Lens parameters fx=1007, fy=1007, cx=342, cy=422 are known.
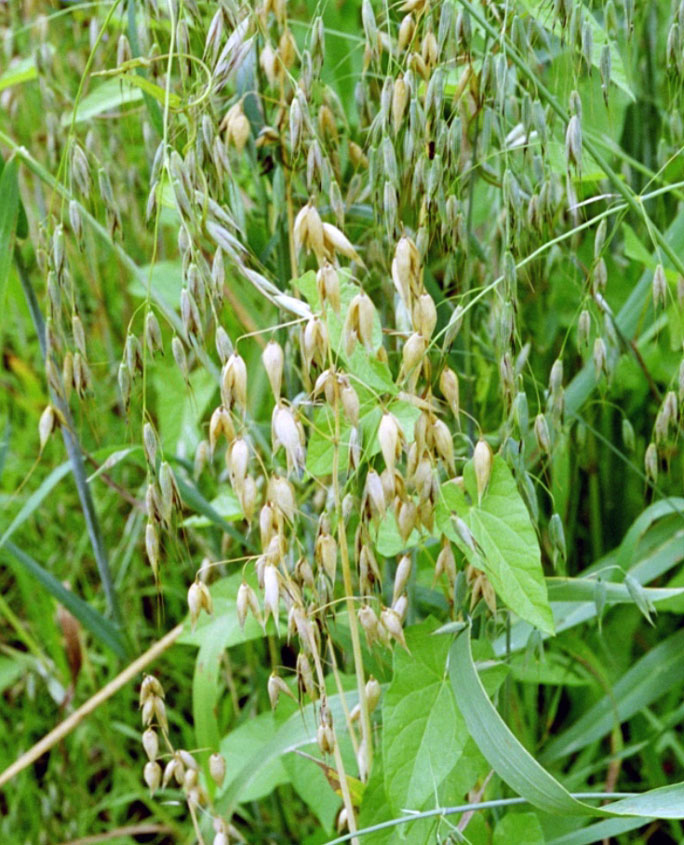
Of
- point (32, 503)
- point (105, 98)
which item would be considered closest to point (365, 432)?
point (32, 503)

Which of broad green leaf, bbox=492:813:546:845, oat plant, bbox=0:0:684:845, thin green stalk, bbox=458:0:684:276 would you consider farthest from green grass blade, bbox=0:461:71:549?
thin green stalk, bbox=458:0:684:276

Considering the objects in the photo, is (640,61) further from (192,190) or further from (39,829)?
(39,829)

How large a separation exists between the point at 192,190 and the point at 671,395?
398mm

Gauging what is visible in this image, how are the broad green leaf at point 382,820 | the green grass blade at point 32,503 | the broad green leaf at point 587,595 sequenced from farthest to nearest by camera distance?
the green grass blade at point 32,503, the broad green leaf at point 587,595, the broad green leaf at point 382,820

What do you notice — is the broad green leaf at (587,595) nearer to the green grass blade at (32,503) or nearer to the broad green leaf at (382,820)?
the broad green leaf at (382,820)

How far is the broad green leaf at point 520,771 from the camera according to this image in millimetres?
687

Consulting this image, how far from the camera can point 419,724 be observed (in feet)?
2.57

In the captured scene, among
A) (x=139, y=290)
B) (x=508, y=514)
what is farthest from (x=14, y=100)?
(x=508, y=514)

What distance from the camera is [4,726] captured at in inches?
55.7

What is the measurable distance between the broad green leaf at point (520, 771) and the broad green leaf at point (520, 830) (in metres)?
0.13


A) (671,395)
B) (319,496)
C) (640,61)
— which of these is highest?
→ (640,61)

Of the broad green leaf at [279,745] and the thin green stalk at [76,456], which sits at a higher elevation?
the thin green stalk at [76,456]

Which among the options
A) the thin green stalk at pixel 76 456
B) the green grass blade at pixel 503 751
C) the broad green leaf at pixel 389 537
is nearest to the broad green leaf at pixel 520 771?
the green grass blade at pixel 503 751

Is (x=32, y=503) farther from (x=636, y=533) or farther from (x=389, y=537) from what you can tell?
(x=636, y=533)
